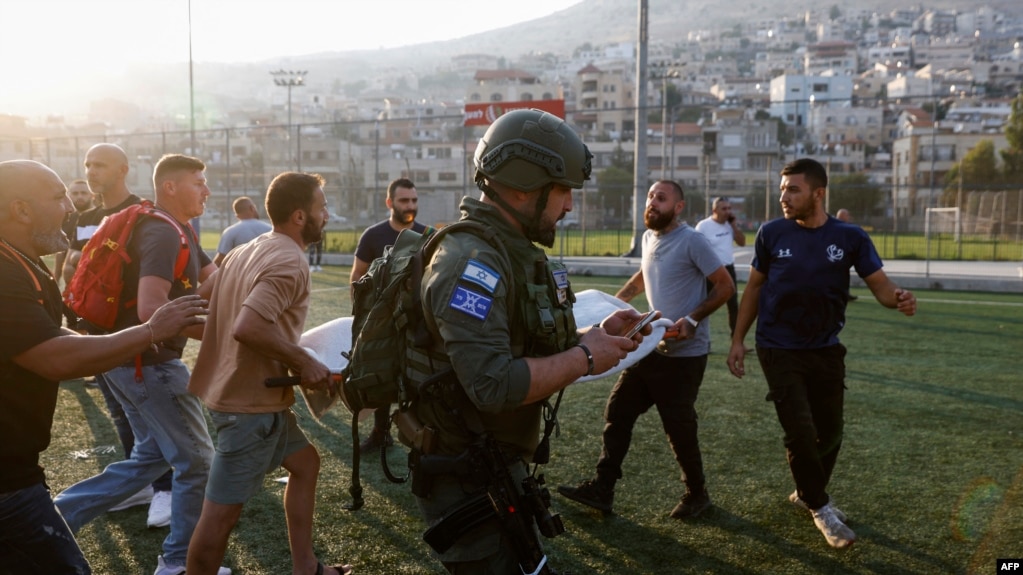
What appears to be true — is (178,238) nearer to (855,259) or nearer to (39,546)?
(39,546)

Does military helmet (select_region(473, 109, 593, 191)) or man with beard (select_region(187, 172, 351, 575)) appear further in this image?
man with beard (select_region(187, 172, 351, 575))

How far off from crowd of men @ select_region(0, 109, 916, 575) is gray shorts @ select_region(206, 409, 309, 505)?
0.03 ft

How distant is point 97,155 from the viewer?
18.1 ft

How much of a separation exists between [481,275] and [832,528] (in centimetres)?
366

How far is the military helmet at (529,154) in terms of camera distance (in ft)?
9.31

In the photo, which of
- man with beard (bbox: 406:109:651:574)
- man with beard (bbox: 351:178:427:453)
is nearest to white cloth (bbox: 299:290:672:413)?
man with beard (bbox: 406:109:651:574)

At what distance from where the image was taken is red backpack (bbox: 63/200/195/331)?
4.39m

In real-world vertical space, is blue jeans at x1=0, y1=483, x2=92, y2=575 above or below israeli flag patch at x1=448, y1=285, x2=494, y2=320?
below

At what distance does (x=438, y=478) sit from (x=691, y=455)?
3.19 meters

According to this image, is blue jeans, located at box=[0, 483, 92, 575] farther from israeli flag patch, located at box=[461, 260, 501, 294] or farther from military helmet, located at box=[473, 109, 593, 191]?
military helmet, located at box=[473, 109, 593, 191]

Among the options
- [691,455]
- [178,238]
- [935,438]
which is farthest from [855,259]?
[178,238]

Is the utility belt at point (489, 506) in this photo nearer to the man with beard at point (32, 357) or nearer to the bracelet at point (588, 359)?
the bracelet at point (588, 359)

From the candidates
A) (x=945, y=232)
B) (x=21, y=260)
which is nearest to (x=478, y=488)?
(x=21, y=260)

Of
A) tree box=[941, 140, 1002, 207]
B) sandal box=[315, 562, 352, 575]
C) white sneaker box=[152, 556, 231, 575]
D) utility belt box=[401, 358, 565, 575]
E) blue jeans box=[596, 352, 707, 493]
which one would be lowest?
sandal box=[315, 562, 352, 575]
